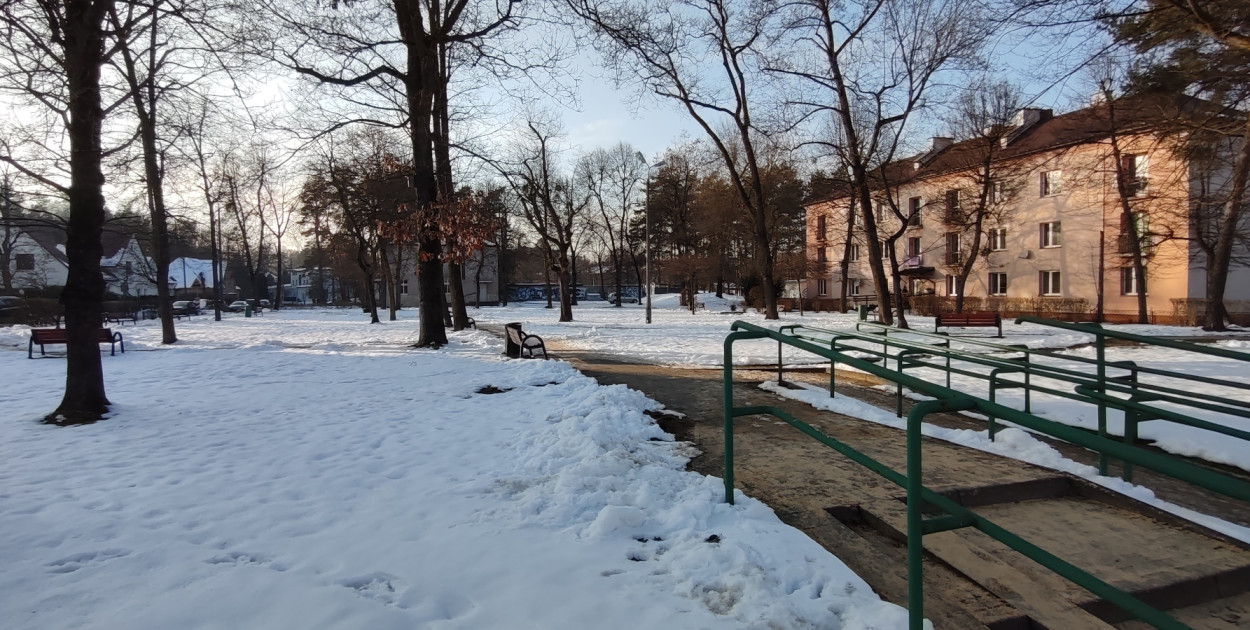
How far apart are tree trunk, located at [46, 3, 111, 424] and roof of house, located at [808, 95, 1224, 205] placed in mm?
14332

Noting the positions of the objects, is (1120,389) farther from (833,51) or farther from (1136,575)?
(833,51)

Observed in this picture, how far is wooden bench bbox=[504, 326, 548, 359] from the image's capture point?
11836mm

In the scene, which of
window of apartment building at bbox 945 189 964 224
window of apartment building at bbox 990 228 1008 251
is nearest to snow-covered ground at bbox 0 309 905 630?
window of apartment building at bbox 945 189 964 224

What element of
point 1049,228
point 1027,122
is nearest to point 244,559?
point 1049,228

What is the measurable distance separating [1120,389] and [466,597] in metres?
5.05

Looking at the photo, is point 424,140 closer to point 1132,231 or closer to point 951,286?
point 1132,231

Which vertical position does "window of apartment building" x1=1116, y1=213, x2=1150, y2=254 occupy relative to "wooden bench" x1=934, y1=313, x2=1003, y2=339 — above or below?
above

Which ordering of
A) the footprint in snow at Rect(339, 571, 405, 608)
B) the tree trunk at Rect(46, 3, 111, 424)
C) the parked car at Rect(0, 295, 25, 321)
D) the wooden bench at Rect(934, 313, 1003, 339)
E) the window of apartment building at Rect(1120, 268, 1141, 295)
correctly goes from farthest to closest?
the parked car at Rect(0, 295, 25, 321) < the window of apartment building at Rect(1120, 268, 1141, 295) < the wooden bench at Rect(934, 313, 1003, 339) < the tree trunk at Rect(46, 3, 111, 424) < the footprint in snow at Rect(339, 571, 405, 608)

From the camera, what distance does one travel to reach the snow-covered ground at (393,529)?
276 centimetres

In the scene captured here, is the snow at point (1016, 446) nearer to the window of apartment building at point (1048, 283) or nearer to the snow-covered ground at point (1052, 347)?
the snow-covered ground at point (1052, 347)

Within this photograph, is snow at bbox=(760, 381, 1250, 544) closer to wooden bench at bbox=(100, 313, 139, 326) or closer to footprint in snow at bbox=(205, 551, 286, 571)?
footprint in snow at bbox=(205, 551, 286, 571)

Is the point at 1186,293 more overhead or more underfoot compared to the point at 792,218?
more underfoot

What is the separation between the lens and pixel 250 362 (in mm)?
12203

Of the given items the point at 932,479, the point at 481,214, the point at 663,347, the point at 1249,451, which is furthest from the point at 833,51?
the point at 932,479
